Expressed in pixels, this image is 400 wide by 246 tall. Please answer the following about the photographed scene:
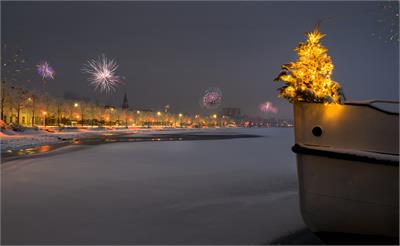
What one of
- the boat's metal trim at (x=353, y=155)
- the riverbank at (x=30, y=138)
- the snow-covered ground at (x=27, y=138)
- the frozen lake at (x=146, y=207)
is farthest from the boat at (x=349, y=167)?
the snow-covered ground at (x=27, y=138)

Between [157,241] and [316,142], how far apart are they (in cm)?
318

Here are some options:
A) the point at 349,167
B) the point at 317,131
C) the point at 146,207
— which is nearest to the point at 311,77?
the point at 317,131

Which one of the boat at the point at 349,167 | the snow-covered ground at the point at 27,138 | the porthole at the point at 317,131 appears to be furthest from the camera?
the snow-covered ground at the point at 27,138

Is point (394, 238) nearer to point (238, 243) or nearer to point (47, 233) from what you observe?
point (238, 243)

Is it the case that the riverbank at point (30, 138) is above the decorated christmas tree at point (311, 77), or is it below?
below

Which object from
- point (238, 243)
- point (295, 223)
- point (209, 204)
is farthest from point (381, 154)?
point (209, 204)

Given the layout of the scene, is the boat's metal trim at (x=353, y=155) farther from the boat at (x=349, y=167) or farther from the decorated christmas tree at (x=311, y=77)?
the decorated christmas tree at (x=311, y=77)

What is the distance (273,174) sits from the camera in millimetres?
11711

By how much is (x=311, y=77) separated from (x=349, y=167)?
66.6 inches

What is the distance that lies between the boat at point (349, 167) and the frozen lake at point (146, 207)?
0.90 meters

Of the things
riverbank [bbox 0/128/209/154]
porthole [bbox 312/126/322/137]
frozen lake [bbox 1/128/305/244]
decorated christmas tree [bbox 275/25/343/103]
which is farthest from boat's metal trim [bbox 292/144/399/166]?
riverbank [bbox 0/128/209/154]

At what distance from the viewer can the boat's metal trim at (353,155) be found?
473 centimetres

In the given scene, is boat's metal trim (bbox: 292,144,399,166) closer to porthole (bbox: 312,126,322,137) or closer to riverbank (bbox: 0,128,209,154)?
porthole (bbox: 312,126,322,137)

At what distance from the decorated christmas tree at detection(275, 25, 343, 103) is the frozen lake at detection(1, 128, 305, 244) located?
99.2 inches
